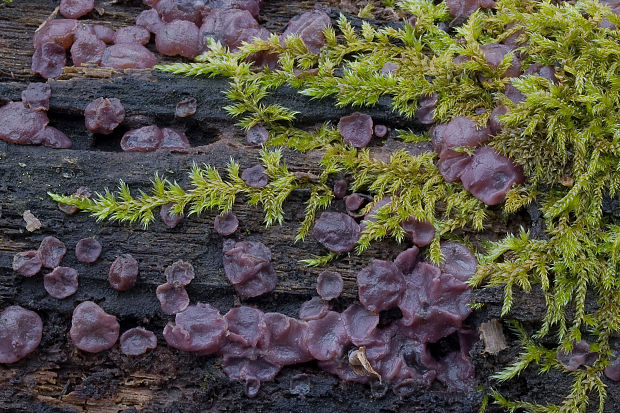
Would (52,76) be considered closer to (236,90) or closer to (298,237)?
(236,90)

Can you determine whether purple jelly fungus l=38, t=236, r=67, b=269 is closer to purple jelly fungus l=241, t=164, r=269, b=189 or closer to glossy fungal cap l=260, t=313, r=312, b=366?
purple jelly fungus l=241, t=164, r=269, b=189

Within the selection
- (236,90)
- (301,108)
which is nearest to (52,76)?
(236,90)

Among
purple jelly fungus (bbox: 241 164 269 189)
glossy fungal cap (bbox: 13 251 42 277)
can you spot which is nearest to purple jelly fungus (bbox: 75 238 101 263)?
glossy fungal cap (bbox: 13 251 42 277)

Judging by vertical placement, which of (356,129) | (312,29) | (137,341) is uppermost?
(312,29)

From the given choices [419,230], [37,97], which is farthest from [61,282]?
[419,230]

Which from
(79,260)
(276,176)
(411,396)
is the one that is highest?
(276,176)

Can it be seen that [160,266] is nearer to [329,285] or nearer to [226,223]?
[226,223]
